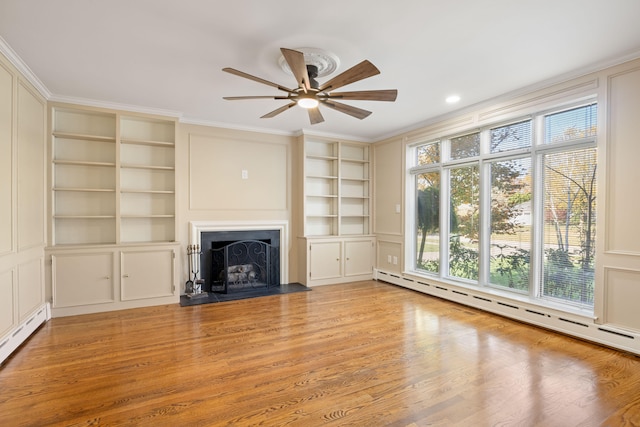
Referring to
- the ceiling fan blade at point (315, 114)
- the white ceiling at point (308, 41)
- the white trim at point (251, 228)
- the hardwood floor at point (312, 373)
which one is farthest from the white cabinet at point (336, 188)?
the hardwood floor at point (312, 373)

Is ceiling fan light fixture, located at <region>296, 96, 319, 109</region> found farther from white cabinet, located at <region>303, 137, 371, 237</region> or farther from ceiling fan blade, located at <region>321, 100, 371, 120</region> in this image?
white cabinet, located at <region>303, 137, 371, 237</region>

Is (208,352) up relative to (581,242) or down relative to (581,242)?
down

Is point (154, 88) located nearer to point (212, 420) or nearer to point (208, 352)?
point (208, 352)

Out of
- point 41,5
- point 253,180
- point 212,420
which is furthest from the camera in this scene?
point 253,180

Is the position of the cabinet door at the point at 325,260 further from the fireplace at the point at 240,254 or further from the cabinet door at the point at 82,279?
the cabinet door at the point at 82,279

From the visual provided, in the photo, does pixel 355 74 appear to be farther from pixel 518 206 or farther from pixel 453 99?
pixel 518 206

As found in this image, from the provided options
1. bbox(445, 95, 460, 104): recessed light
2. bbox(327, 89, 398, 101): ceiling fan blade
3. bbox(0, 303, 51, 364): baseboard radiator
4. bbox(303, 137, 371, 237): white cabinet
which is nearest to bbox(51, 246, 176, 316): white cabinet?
bbox(0, 303, 51, 364): baseboard radiator

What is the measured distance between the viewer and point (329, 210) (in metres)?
5.86

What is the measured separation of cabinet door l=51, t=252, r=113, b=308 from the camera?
3750mm

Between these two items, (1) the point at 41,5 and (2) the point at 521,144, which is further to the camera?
(2) the point at 521,144

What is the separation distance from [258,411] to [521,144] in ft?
12.6

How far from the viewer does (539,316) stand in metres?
3.43

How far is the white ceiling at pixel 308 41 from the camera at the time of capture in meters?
2.18

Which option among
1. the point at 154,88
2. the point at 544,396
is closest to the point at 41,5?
the point at 154,88
